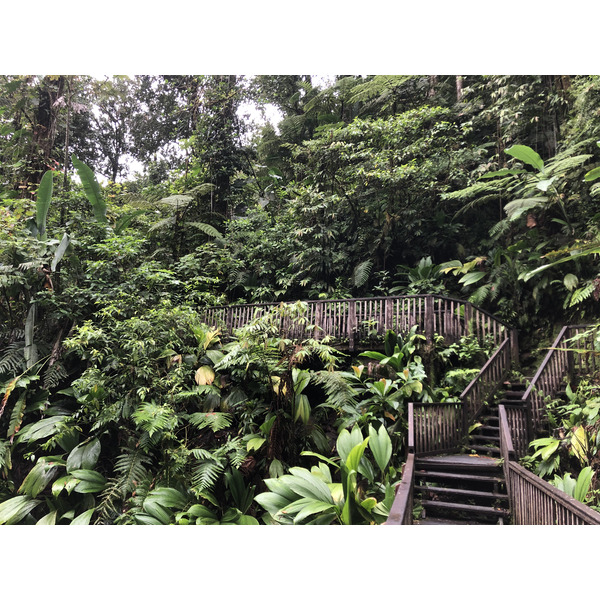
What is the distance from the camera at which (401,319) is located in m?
4.57

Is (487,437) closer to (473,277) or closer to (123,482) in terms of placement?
(473,277)

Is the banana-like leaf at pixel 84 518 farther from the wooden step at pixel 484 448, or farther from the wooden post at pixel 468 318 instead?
the wooden post at pixel 468 318

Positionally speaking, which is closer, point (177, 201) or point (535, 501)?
point (535, 501)

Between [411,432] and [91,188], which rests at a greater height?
[91,188]

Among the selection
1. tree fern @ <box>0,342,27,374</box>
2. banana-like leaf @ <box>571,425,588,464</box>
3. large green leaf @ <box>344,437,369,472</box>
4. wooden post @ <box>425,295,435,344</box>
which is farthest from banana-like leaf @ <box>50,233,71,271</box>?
banana-like leaf @ <box>571,425,588,464</box>

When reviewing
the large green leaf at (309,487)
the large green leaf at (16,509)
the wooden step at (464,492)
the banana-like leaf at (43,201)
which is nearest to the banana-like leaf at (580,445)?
the wooden step at (464,492)

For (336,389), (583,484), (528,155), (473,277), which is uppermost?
(528,155)

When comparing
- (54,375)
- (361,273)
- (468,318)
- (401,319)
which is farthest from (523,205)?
(54,375)

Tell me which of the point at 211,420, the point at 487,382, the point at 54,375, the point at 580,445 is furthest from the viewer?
the point at 54,375

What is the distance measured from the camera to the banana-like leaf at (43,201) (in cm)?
476

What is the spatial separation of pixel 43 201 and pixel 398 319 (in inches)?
192

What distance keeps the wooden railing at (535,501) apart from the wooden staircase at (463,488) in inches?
5.2

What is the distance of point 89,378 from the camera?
152 inches
